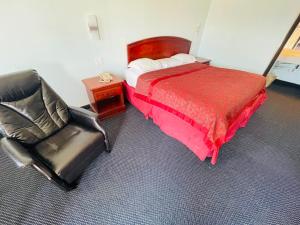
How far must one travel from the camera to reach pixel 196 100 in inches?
63.0

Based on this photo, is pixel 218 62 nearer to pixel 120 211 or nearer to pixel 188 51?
pixel 188 51

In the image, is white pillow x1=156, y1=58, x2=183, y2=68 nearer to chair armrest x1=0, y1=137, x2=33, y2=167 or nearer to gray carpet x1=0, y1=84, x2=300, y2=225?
gray carpet x1=0, y1=84, x2=300, y2=225

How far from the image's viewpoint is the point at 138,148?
1881 mm

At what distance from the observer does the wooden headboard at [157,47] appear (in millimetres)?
2527

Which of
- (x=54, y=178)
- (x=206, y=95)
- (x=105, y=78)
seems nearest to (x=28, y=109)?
(x=54, y=178)

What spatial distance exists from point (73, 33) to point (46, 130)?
1312 millimetres

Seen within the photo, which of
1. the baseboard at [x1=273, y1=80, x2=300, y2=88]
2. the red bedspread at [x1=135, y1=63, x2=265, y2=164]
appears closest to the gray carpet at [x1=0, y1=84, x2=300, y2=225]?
the red bedspread at [x1=135, y1=63, x2=265, y2=164]

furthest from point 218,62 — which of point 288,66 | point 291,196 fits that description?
point 291,196

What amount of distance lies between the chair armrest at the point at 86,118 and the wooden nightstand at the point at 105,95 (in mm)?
456

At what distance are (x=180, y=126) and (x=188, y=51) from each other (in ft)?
7.91

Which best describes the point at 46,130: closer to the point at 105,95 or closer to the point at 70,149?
the point at 70,149

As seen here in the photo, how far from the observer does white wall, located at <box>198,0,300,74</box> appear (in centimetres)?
257

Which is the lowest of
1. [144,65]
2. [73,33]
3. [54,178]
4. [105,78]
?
[54,178]

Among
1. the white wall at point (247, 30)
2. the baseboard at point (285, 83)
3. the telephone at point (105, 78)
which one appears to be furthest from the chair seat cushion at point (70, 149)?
the baseboard at point (285, 83)
